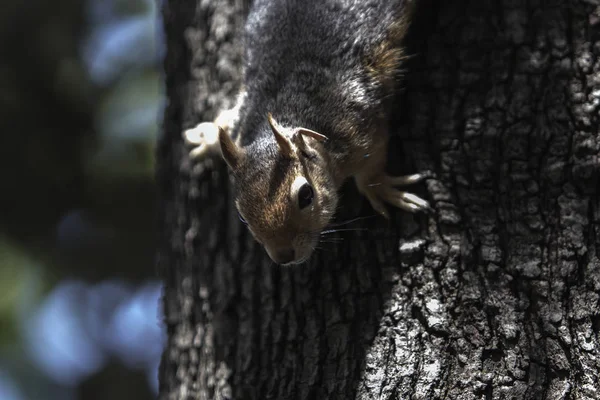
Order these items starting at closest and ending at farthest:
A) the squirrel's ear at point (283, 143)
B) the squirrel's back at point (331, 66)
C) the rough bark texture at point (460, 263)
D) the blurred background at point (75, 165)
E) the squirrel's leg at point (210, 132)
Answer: the rough bark texture at point (460, 263) < the squirrel's ear at point (283, 143) < the squirrel's back at point (331, 66) < the squirrel's leg at point (210, 132) < the blurred background at point (75, 165)

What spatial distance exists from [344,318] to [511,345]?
1.92 feet

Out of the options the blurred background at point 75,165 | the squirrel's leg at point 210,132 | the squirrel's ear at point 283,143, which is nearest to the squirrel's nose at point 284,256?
the squirrel's ear at point 283,143

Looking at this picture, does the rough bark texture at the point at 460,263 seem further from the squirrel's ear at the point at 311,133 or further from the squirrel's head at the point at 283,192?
the squirrel's ear at the point at 311,133

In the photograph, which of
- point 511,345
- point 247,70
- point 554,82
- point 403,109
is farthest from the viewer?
point 247,70

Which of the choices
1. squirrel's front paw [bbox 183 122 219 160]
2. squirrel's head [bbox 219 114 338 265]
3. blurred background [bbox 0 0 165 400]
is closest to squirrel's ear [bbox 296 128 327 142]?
squirrel's head [bbox 219 114 338 265]

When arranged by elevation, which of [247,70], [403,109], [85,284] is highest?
[247,70]

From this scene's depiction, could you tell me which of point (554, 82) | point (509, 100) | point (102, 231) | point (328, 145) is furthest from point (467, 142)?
point (102, 231)

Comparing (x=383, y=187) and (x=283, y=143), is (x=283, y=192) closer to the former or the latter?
(x=283, y=143)

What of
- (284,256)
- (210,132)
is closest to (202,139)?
(210,132)

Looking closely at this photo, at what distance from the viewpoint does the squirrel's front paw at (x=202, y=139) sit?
305 cm

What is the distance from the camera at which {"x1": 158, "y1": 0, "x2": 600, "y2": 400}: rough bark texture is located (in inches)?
90.4

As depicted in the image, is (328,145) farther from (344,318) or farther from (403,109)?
(344,318)

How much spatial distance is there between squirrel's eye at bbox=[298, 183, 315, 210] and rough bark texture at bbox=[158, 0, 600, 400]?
0.73ft

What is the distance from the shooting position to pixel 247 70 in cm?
295
